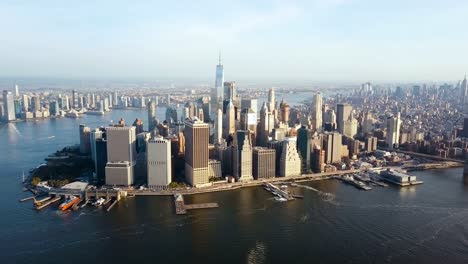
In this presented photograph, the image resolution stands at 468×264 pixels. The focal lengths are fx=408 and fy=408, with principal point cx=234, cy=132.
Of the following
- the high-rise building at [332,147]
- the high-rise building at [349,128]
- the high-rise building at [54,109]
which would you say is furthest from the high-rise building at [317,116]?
the high-rise building at [54,109]

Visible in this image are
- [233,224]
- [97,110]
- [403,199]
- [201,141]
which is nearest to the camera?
[233,224]

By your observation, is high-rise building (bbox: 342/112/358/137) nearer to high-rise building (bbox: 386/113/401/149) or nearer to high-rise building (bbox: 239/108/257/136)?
high-rise building (bbox: 386/113/401/149)

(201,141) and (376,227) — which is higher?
(201,141)

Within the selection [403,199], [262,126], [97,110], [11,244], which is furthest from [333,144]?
[97,110]

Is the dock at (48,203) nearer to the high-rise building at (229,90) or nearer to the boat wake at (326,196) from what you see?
the boat wake at (326,196)

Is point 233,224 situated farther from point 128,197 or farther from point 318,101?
point 318,101

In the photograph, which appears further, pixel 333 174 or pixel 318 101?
pixel 318 101

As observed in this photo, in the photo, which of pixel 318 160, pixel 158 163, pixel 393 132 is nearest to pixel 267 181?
pixel 318 160

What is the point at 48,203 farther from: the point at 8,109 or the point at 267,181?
the point at 8,109
